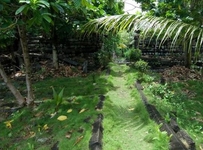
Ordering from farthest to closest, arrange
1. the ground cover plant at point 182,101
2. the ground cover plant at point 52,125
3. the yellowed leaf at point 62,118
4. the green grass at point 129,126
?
the yellowed leaf at point 62,118, the ground cover plant at point 182,101, the ground cover plant at point 52,125, the green grass at point 129,126

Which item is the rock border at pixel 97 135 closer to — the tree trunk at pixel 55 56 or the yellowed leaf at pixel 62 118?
the yellowed leaf at pixel 62 118

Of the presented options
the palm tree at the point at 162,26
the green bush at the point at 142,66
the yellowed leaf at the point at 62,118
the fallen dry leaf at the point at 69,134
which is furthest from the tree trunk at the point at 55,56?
the fallen dry leaf at the point at 69,134

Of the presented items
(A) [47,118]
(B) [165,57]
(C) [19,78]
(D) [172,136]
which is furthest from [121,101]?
(B) [165,57]

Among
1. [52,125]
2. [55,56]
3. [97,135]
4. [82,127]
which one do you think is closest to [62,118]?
[52,125]

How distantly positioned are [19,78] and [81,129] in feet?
15.9

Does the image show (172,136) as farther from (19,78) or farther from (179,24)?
(19,78)

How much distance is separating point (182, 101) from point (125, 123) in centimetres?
182

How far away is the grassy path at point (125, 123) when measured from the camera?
109 inches

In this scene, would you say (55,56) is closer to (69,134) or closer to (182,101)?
(182,101)

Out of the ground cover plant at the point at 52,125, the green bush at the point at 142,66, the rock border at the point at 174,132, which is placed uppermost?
the rock border at the point at 174,132

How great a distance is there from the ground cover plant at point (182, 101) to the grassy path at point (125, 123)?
1.11 feet

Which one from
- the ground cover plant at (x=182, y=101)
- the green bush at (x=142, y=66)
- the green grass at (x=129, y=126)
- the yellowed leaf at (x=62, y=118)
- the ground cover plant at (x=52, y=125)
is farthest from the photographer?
the green bush at (x=142, y=66)

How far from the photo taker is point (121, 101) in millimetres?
4465

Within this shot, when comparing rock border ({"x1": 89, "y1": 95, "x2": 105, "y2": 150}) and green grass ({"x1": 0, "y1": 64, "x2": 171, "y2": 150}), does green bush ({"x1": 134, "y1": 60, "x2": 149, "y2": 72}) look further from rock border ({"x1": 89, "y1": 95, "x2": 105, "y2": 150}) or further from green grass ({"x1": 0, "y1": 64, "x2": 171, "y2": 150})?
rock border ({"x1": 89, "y1": 95, "x2": 105, "y2": 150})
